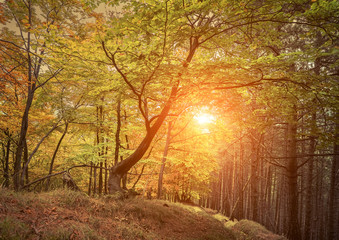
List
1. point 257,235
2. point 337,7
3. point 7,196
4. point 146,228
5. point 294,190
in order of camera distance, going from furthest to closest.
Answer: point 257,235 → point 294,190 → point 146,228 → point 7,196 → point 337,7

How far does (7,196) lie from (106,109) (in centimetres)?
1015

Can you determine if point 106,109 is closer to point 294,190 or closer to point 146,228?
point 146,228

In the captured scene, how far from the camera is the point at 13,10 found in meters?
7.75

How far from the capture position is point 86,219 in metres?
4.73

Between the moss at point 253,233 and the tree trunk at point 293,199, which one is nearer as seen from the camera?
the tree trunk at point 293,199

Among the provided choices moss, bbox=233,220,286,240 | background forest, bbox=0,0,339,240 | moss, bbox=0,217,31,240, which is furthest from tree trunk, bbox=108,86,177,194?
moss, bbox=233,220,286,240

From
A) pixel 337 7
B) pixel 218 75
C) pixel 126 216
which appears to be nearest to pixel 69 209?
pixel 126 216

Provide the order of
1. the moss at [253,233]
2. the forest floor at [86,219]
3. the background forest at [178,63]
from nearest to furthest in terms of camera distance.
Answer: the forest floor at [86,219]
the background forest at [178,63]
the moss at [253,233]

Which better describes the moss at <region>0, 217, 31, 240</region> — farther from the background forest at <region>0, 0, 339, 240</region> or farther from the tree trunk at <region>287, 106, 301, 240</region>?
the tree trunk at <region>287, 106, 301, 240</region>

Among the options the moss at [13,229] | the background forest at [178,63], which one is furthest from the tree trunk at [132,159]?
the moss at [13,229]

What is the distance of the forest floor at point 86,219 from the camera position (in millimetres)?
3410

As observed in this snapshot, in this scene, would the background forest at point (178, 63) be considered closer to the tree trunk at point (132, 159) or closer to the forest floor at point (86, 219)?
the tree trunk at point (132, 159)

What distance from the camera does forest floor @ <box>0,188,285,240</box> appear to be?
3.41 metres

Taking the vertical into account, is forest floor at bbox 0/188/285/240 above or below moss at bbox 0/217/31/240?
below
